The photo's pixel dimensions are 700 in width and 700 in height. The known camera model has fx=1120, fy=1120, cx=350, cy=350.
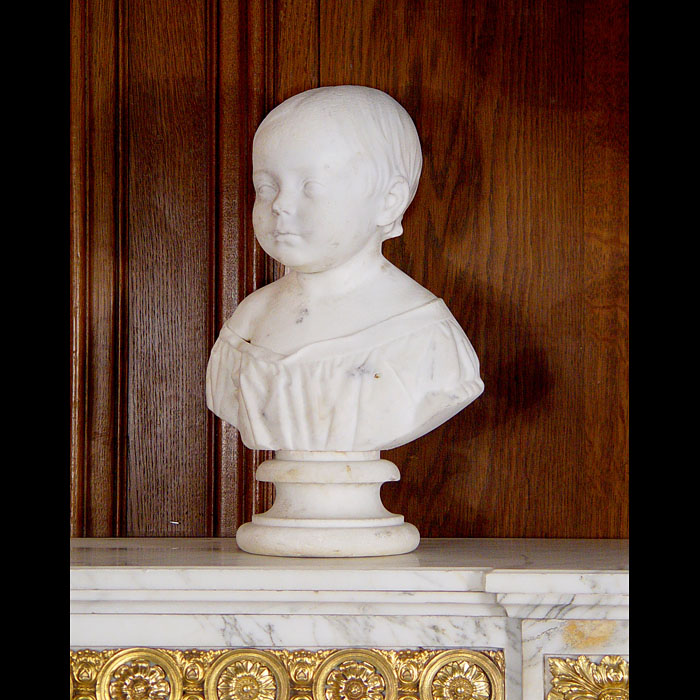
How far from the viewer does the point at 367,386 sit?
1693 millimetres

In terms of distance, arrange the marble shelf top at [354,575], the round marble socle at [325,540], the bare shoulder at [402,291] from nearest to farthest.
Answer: the marble shelf top at [354,575] → the round marble socle at [325,540] → the bare shoulder at [402,291]

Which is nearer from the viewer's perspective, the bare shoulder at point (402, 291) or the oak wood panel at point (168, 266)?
the bare shoulder at point (402, 291)

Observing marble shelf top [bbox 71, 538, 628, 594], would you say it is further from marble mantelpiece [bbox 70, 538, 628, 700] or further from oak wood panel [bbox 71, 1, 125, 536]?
oak wood panel [bbox 71, 1, 125, 536]

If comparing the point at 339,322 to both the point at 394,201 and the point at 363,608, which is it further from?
the point at 363,608

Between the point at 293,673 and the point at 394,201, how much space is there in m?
0.73

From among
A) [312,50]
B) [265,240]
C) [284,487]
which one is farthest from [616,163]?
[284,487]

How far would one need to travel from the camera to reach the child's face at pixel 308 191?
169 centimetres

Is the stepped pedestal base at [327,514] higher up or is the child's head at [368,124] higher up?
the child's head at [368,124]

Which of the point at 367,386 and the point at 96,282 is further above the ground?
the point at 96,282

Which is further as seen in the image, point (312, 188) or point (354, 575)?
point (312, 188)

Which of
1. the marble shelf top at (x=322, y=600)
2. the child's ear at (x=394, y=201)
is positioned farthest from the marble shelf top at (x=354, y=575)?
the child's ear at (x=394, y=201)

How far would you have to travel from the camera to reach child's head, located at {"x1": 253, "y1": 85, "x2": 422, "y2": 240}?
1704mm

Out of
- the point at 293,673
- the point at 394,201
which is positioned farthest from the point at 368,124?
the point at 293,673

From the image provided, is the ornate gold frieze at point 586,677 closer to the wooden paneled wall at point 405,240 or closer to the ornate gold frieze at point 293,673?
the ornate gold frieze at point 293,673
